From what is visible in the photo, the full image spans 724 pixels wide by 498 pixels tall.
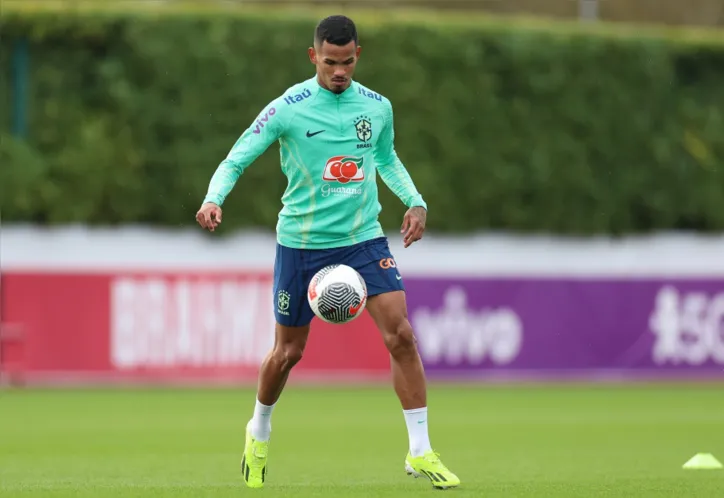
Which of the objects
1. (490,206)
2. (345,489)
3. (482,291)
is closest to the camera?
(345,489)

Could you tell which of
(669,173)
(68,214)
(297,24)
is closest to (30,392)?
(68,214)

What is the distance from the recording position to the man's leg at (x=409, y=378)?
832 cm

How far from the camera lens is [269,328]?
20562mm

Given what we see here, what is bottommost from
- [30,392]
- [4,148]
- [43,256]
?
[30,392]

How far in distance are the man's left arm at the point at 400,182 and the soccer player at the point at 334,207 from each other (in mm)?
12

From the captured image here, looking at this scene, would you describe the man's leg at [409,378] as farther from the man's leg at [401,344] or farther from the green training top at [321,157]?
the green training top at [321,157]

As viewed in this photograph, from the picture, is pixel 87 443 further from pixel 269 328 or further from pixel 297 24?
pixel 297 24

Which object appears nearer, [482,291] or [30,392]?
[30,392]

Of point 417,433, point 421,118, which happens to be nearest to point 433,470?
point 417,433

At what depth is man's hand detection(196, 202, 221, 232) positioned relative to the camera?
26.0 feet

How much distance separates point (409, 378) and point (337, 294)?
2.21 ft

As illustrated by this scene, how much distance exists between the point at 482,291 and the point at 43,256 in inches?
279

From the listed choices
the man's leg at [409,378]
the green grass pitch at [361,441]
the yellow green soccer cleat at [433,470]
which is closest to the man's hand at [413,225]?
the man's leg at [409,378]

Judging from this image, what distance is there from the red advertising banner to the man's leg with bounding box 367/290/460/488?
1193cm
